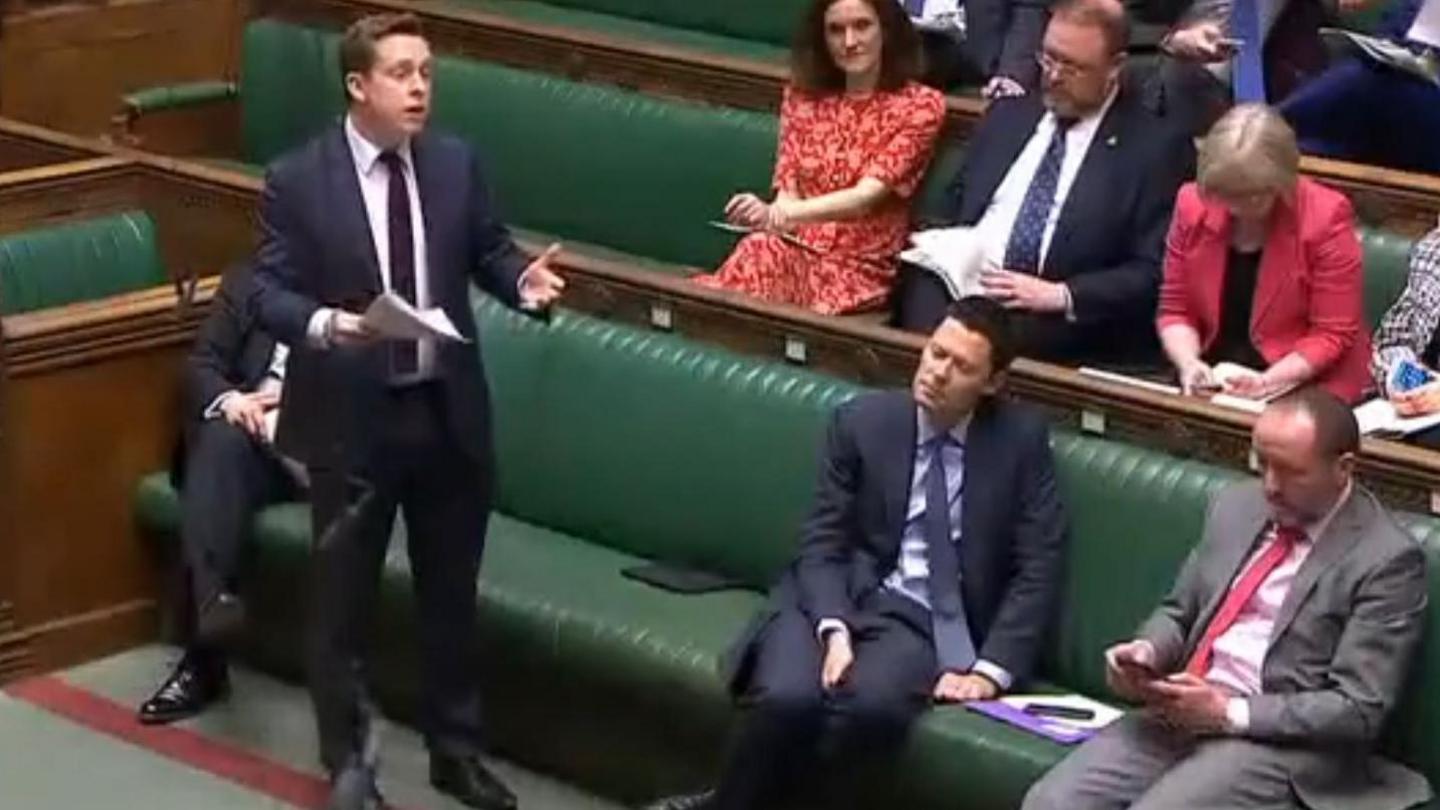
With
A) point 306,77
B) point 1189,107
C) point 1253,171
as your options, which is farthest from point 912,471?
point 306,77

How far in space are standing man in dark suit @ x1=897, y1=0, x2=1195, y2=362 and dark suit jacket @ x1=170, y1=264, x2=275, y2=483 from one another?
1249 millimetres

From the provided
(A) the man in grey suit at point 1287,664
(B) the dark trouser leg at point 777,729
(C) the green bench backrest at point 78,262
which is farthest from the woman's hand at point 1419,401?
(C) the green bench backrest at point 78,262

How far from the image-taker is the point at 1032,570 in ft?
15.4

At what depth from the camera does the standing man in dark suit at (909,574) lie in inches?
181

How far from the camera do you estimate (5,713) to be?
553 centimetres

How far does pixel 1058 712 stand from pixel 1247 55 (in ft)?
5.32

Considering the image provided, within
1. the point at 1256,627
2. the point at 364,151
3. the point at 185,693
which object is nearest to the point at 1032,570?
the point at 1256,627

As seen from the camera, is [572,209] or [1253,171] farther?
[572,209]

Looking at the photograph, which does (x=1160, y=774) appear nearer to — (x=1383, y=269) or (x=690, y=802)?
(x=690, y=802)

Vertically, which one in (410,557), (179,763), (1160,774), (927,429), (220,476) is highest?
(927,429)

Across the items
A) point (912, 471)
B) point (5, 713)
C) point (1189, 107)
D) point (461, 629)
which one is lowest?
point (5, 713)

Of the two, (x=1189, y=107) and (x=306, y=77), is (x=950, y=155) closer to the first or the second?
(x=1189, y=107)

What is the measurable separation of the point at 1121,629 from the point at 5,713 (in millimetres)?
2065


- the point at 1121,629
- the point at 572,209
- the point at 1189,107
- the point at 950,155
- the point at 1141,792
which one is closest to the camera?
the point at 1141,792
